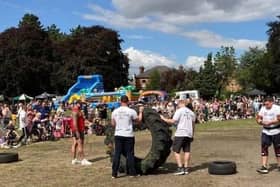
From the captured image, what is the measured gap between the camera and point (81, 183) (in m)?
11.0

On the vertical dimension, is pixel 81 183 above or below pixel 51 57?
below

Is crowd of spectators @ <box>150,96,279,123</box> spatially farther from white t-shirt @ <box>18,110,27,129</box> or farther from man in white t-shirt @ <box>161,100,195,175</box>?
man in white t-shirt @ <box>161,100,195,175</box>

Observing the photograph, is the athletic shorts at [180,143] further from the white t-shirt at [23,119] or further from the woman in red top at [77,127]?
the white t-shirt at [23,119]

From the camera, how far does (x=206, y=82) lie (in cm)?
8788

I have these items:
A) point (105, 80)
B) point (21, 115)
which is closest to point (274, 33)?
point (105, 80)

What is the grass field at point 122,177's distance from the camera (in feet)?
36.1

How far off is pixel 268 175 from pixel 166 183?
255cm

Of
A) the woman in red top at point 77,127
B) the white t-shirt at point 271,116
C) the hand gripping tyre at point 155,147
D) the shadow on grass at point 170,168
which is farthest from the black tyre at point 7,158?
the white t-shirt at point 271,116

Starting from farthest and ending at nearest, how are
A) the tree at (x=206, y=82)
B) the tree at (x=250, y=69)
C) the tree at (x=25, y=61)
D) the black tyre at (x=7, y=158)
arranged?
the tree at (x=206, y=82)
the tree at (x=250, y=69)
the tree at (x=25, y=61)
the black tyre at (x=7, y=158)

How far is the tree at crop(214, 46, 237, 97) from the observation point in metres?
95.6

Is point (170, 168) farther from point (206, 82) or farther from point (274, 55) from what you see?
point (206, 82)

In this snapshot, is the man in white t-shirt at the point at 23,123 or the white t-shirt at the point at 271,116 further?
the man in white t-shirt at the point at 23,123

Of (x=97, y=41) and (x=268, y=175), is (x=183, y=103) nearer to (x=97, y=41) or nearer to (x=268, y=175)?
(x=268, y=175)

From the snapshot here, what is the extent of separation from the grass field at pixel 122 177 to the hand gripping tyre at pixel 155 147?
270 millimetres
